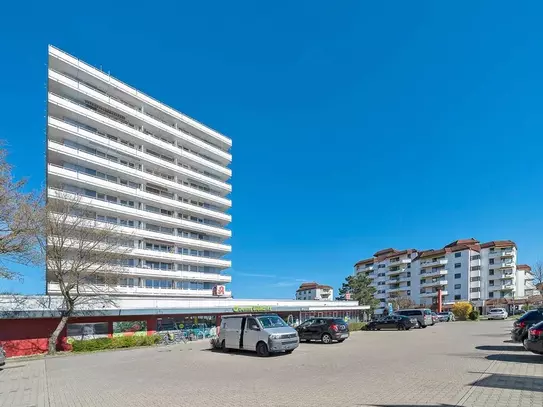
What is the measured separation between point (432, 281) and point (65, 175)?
84.1 meters

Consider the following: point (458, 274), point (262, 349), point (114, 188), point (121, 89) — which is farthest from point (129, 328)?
point (458, 274)

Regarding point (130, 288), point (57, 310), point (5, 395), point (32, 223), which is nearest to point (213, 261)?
point (130, 288)

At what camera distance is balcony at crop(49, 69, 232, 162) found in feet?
156

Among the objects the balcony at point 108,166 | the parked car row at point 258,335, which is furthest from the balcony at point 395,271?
the parked car row at point 258,335

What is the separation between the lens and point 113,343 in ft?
94.2

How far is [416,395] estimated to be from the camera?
9.34 m

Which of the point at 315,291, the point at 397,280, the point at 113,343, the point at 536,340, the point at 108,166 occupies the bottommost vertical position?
the point at 315,291

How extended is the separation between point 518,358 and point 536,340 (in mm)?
1579

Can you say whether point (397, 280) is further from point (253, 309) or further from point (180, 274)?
point (253, 309)

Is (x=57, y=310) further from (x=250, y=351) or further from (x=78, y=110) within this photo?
(x=78, y=110)

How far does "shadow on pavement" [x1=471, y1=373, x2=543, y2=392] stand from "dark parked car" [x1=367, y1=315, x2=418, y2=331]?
2861cm

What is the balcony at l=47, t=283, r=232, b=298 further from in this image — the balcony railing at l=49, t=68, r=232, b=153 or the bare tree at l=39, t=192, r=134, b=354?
the balcony railing at l=49, t=68, r=232, b=153

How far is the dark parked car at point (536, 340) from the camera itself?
13622 mm

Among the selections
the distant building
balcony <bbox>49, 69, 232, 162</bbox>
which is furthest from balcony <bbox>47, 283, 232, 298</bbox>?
the distant building
